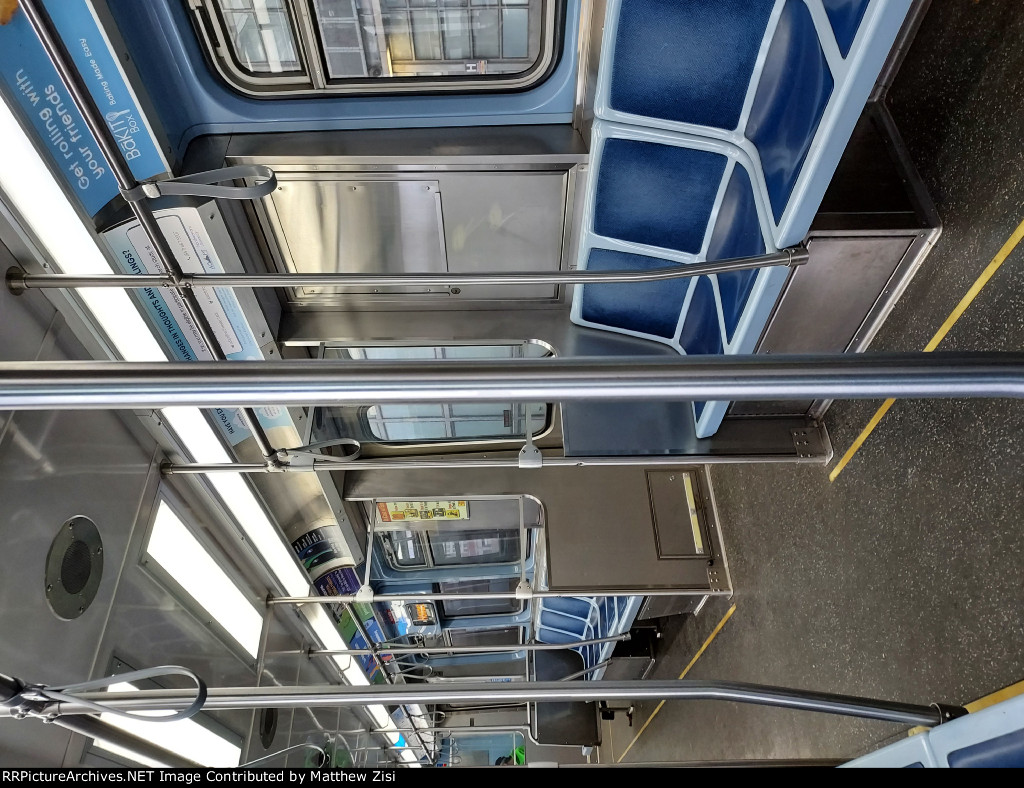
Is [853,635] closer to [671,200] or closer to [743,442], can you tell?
[743,442]

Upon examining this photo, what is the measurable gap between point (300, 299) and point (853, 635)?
8.50 feet

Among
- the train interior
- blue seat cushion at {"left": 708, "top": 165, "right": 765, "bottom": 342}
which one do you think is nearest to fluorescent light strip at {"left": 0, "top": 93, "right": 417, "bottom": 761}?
the train interior

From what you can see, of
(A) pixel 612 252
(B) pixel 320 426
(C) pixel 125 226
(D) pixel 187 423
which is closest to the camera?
(C) pixel 125 226

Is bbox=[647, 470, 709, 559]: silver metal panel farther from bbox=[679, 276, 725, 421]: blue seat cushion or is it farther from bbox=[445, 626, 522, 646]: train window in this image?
bbox=[445, 626, 522, 646]: train window

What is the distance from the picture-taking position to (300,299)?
284 cm

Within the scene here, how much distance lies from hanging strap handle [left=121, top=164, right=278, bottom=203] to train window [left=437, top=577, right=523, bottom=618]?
4557 millimetres

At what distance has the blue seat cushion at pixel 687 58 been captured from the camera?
6.18 feet

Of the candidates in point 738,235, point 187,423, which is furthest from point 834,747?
point 187,423

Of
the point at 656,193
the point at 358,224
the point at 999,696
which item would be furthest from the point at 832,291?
the point at 358,224

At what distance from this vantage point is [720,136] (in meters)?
2.13

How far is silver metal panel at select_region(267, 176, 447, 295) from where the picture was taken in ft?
7.91

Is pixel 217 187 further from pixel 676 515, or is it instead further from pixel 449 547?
pixel 449 547

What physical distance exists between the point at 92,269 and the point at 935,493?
9.29 ft

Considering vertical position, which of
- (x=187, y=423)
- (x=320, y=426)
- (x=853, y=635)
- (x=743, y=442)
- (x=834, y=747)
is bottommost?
(x=834, y=747)
